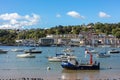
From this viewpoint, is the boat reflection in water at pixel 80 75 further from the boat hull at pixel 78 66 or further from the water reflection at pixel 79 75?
the boat hull at pixel 78 66

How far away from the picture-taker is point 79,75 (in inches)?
1804

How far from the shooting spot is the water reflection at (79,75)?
42.8 meters

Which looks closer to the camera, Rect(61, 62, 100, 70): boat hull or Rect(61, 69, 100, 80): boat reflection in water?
Rect(61, 69, 100, 80): boat reflection in water

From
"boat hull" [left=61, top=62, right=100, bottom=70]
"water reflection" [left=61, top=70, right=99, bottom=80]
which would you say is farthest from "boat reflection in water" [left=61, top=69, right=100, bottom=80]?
"boat hull" [left=61, top=62, right=100, bottom=70]

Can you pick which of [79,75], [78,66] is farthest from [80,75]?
[78,66]

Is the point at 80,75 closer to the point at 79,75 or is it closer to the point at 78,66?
the point at 79,75

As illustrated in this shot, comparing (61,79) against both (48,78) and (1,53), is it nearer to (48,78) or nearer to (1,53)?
(48,78)

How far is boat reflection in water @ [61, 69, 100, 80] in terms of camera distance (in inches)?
1684

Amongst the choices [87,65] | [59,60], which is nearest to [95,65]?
[87,65]

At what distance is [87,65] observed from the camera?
50250 millimetres

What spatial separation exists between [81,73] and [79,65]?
7.65 feet

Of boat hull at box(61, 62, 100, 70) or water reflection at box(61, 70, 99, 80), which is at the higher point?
boat hull at box(61, 62, 100, 70)

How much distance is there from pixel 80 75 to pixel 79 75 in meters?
0.11

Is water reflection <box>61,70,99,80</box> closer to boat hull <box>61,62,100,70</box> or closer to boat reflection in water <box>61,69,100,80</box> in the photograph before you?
boat reflection in water <box>61,69,100,80</box>
